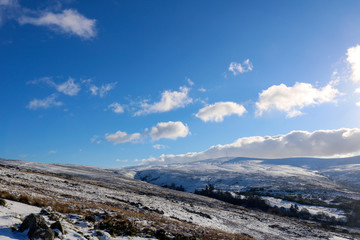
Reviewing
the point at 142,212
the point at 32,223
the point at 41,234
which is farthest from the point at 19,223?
the point at 142,212

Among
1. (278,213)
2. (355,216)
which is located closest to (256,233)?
(278,213)

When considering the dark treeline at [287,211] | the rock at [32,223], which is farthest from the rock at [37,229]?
the dark treeline at [287,211]

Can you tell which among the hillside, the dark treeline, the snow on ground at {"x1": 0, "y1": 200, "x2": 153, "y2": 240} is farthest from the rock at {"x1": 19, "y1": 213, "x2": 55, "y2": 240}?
the dark treeline

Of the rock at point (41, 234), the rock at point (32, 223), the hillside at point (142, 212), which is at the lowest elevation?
the hillside at point (142, 212)

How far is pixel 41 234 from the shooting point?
11.1 meters

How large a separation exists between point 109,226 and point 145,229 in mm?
2925

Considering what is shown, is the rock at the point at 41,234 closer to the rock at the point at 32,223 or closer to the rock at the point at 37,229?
the rock at the point at 37,229

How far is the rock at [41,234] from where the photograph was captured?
36.0 feet

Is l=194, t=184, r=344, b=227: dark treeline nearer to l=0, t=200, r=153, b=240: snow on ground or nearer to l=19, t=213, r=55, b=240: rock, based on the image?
l=0, t=200, r=153, b=240: snow on ground

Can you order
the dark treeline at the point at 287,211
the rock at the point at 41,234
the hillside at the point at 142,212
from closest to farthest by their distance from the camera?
the rock at the point at 41,234
the hillside at the point at 142,212
the dark treeline at the point at 287,211

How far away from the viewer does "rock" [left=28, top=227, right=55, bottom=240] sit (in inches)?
432

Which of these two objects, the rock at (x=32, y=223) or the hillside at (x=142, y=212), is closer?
the rock at (x=32, y=223)

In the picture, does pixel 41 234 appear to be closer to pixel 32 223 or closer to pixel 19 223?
pixel 32 223

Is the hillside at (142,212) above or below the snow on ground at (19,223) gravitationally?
below
